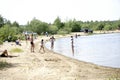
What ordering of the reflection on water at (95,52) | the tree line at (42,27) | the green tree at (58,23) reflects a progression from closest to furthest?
the reflection on water at (95,52) → the tree line at (42,27) → the green tree at (58,23)

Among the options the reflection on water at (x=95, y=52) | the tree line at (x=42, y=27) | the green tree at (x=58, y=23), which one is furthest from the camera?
the green tree at (x=58, y=23)

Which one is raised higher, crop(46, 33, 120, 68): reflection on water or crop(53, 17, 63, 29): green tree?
crop(53, 17, 63, 29): green tree

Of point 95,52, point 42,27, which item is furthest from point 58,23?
point 95,52

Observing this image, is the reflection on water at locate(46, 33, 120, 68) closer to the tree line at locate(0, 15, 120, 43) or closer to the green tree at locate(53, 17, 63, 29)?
the tree line at locate(0, 15, 120, 43)

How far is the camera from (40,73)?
17.2 meters

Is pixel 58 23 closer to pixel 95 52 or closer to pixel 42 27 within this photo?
pixel 42 27

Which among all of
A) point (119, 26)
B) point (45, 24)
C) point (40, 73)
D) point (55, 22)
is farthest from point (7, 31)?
point (119, 26)

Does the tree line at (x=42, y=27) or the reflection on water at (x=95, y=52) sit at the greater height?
the tree line at (x=42, y=27)

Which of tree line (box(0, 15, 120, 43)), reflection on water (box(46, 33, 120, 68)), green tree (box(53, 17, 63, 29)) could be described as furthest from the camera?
green tree (box(53, 17, 63, 29))

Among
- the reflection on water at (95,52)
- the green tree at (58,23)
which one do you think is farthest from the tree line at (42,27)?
the reflection on water at (95,52)

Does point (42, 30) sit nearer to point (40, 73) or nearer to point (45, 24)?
point (45, 24)

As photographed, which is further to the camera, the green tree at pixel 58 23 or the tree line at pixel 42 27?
the green tree at pixel 58 23

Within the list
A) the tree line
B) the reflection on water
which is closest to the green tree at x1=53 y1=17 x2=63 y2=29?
the tree line

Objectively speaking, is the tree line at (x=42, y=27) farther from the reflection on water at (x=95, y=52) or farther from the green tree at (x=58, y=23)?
the reflection on water at (x=95, y=52)
